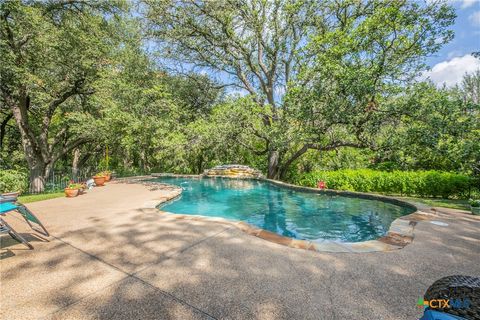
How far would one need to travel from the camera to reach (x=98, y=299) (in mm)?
2264

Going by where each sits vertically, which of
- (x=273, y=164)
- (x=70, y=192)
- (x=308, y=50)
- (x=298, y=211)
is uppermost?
(x=308, y=50)

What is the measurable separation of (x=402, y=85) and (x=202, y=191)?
11122 millimetres

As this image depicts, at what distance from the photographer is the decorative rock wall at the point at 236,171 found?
648 inches

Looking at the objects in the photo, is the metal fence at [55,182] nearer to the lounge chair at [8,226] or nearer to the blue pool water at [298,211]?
the blue pool water at [298,211]

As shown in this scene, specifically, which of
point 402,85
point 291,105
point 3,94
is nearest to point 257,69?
point 291,105

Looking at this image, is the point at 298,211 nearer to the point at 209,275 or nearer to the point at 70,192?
the point at 209,275

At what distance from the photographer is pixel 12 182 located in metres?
11.1

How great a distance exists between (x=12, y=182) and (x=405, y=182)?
18570 millimetres

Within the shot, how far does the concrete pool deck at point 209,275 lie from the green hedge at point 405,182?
538 cm

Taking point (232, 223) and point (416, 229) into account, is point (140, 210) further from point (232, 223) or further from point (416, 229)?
point (416, 229)

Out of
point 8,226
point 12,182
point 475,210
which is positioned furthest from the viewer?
point 12,182

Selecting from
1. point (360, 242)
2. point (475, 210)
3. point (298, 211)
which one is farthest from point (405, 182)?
point (360, 242)

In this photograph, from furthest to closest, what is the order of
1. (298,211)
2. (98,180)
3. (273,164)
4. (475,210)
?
(273,164) < (98,180) < (298,211) < (475,210)

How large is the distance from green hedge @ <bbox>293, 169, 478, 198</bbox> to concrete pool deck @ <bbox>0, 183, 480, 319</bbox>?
5375mm
